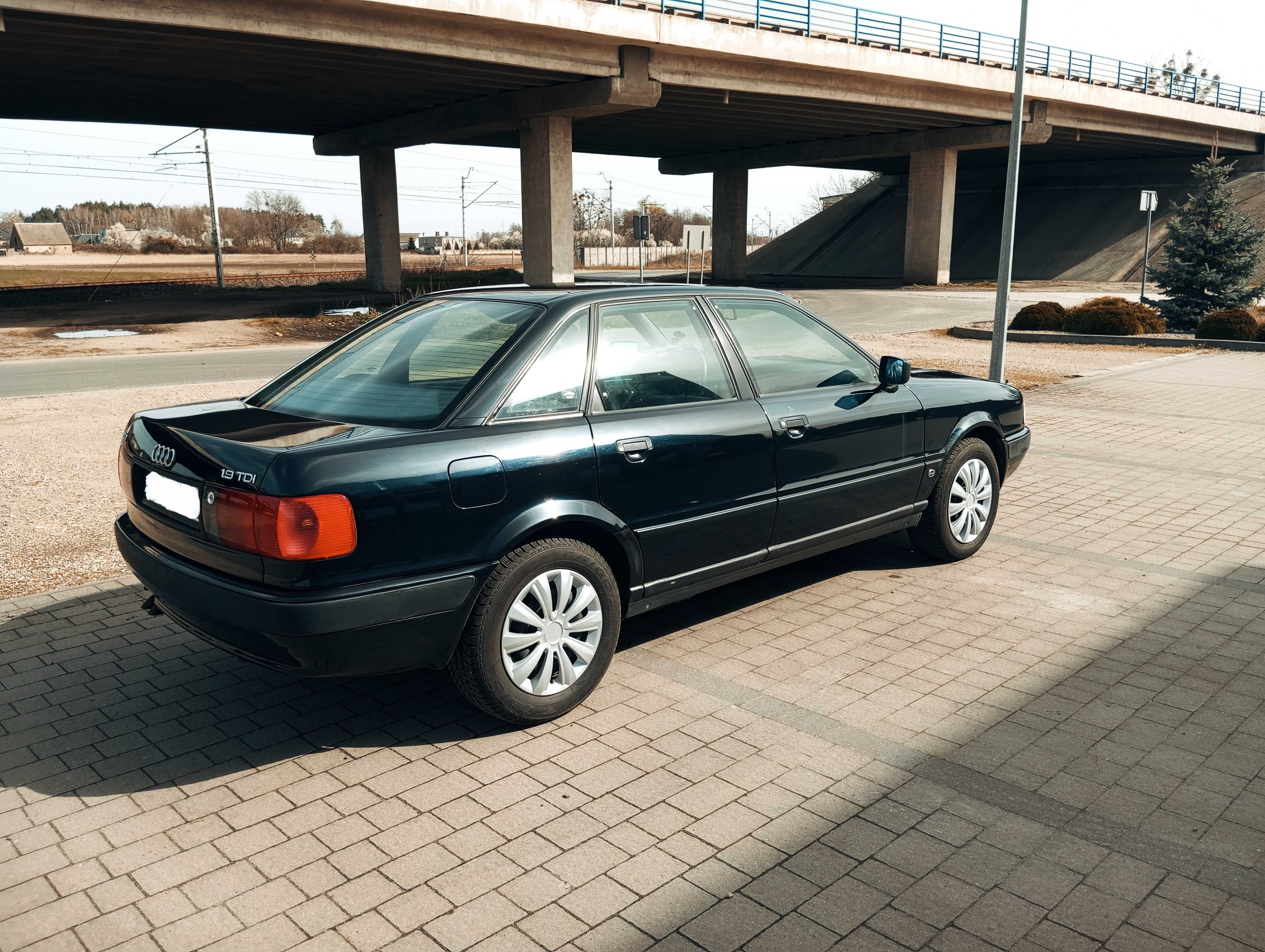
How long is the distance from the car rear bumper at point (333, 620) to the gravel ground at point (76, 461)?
2.79 metres

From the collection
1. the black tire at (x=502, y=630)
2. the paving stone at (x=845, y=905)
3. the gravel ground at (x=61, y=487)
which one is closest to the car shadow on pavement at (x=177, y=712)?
the black tire at (x=502, y=630)

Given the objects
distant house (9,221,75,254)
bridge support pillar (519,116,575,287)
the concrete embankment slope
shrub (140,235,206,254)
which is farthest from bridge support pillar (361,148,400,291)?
distant house (9,221,75,254)

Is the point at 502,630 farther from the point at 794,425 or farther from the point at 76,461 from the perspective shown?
the point at 76,461

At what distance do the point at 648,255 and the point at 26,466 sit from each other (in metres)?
80.0

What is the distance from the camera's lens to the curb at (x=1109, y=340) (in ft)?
68.3

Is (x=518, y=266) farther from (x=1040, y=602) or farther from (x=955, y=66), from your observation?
(x=1040, y=602)

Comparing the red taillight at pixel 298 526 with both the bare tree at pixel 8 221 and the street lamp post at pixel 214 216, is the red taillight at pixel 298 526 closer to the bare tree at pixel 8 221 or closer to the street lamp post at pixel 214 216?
the street lamp post at pixel 214 216

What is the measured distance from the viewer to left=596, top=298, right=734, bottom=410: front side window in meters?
4.50

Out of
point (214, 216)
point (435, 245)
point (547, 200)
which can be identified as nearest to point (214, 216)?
point (214, 216)

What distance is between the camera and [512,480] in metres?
3.94

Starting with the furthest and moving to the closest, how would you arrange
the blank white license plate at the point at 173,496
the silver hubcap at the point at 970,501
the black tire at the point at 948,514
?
the silver hubcap at the point at 970,501, the black tire at the point at 948,514, the blank white license plate at the point at 173,496

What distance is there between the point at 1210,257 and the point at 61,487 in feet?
85.9

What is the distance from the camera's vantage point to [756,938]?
2.86 meters

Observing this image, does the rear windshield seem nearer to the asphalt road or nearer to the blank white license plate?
the blank white license plate
